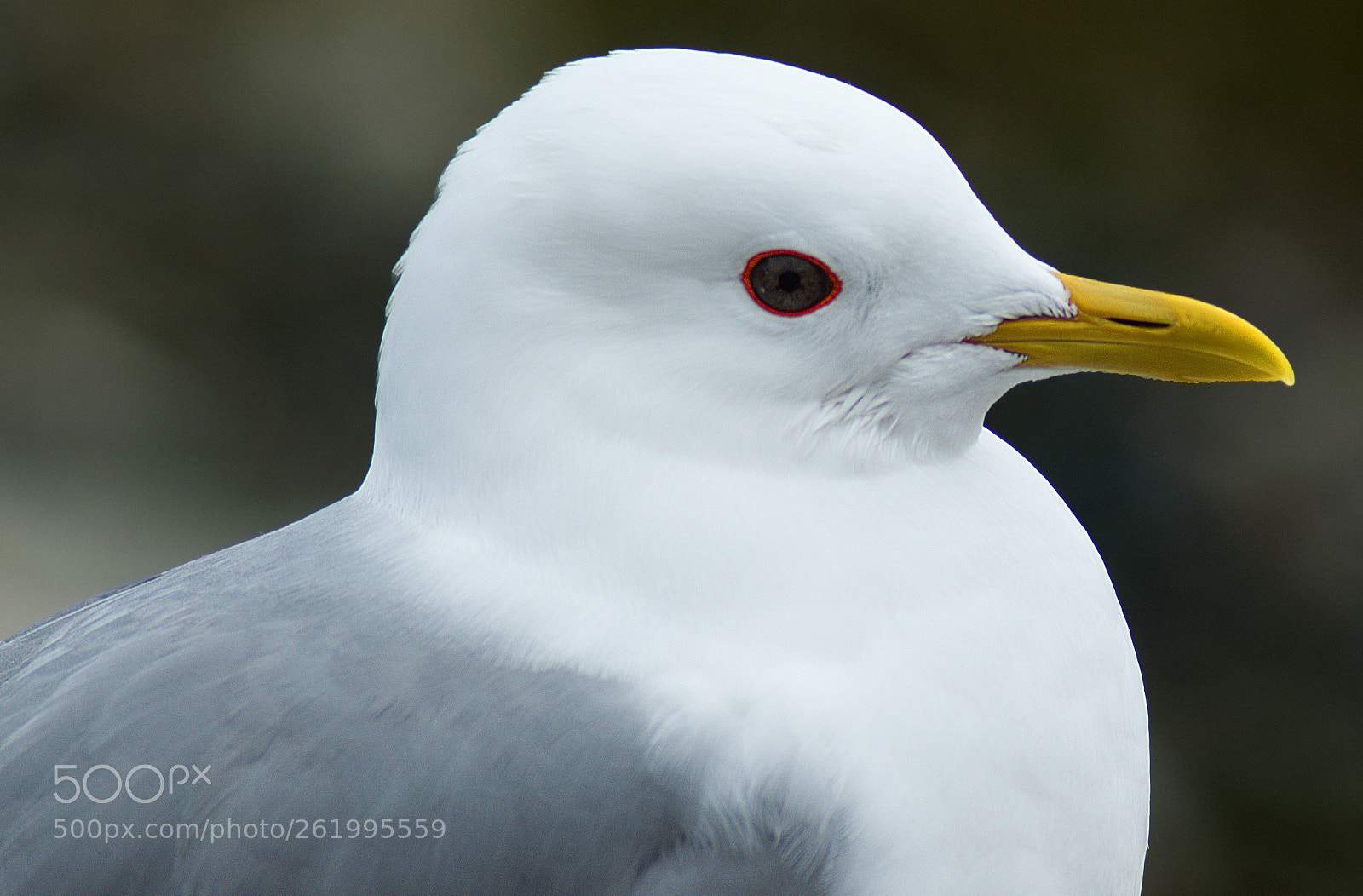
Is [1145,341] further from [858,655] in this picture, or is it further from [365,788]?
[365,788]

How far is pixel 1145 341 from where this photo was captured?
0.92m

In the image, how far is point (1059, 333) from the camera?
91 cm

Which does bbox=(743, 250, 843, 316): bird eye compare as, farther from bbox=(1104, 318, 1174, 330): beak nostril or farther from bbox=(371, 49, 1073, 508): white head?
bbox=(1104, 318, 1174, 330): beak nostril

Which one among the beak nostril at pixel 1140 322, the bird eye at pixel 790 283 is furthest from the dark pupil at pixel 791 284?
the beak nostril at pixel 1140 322

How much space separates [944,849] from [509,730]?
0.30m

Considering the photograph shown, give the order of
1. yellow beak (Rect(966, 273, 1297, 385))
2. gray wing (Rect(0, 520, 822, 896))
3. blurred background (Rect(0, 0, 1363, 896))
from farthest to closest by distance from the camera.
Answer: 1. blurred background (Rect(0, 0, 1363, 896))
2. yellow beak (Rect(966, 273, 1297, 385))
3. gray wing (Rect(0, 520, 822, 896))

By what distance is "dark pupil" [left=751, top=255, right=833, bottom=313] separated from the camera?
85 centimetres

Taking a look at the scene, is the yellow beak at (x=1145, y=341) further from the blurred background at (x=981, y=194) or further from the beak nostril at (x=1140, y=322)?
the blurred background at (x=981, y=194)

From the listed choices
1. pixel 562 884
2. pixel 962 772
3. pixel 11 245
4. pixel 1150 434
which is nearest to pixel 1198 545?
pixel 1150 434

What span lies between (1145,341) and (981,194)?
1635 mm

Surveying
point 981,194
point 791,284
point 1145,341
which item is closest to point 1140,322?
point 1145,341

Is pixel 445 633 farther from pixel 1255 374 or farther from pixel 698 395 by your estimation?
pixel 1255 374

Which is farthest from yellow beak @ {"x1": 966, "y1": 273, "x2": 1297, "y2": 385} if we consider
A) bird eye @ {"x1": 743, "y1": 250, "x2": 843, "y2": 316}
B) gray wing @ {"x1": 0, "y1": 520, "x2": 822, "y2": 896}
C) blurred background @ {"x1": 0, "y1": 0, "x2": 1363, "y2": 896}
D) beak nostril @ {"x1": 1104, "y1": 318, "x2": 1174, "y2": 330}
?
blurred background @ {"x1": 0, "y1": 0, "x2": 1363, "y2": 896}

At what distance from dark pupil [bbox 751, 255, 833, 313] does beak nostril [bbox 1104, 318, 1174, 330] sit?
228mm
